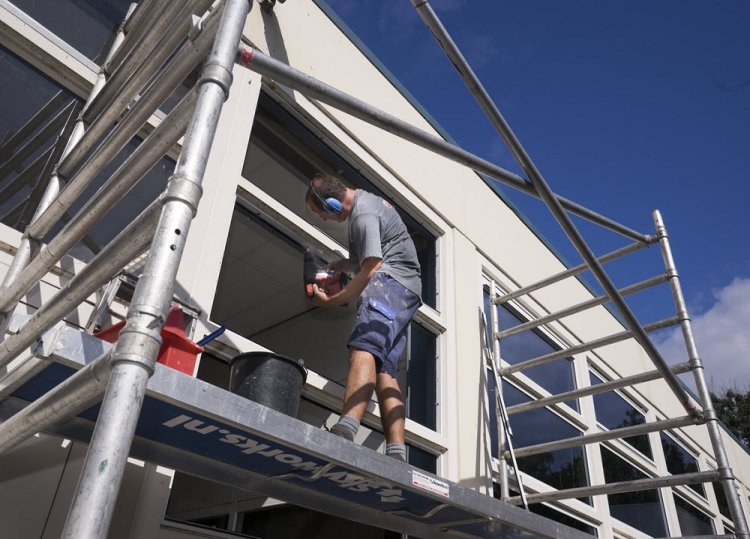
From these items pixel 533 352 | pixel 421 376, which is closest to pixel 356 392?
pixel 421 376

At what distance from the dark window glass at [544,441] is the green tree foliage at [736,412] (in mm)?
25832

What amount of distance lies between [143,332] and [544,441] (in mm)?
4841

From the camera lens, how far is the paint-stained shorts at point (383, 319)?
2721 millimetres

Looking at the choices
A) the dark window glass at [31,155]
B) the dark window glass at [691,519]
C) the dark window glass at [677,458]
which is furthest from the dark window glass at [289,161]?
the dark window glass at [677,458]

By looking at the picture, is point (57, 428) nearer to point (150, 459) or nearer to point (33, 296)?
point (150, 459)

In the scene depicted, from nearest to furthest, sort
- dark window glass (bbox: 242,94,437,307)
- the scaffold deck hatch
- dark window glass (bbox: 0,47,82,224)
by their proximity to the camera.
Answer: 1. the scaffold deck hatch
2. dark window glass (bbox: 0,47,82,224)
3. dark window glass (bbox: 242,94,437,307)

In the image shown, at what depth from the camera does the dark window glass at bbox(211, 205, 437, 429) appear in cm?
457

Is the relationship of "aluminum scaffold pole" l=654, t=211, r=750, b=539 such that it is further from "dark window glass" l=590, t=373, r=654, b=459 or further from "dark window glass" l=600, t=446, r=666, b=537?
"dark window glass" l=590, t=373, r=654, b=459

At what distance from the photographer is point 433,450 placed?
3.99 metres

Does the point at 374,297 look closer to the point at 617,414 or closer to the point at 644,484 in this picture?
the point at 644,484

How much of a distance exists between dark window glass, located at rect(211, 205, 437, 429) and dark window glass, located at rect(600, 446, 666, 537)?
2.98 m

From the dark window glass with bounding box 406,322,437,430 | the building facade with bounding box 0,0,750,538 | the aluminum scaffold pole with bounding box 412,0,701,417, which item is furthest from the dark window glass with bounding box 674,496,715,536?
the aluminum scaffold pole with bounding box 412,0,701,417

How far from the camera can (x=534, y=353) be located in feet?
20.1

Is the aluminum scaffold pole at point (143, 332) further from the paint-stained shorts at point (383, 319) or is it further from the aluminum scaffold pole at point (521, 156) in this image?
the paint-stained shorts at point (383, 319)
